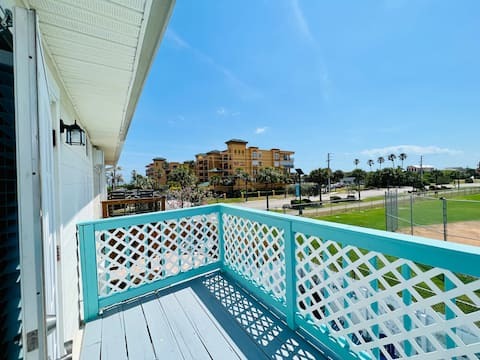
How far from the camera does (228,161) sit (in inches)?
1655

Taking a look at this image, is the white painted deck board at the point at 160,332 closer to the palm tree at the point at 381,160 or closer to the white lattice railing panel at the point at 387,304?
the white lattice railing panel at the point at 387,304

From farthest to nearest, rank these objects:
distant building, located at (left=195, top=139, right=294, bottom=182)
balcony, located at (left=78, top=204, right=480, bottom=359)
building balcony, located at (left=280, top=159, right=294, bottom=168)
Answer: building balcony, located at (left=280, top=159, right=294, bottom=168), distant building, located at (left=195, top=139, right=294, bottom=182), balcony, located at (left=78, top=204, right=480, bottom=359)

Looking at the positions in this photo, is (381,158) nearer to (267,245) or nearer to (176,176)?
(176,176)

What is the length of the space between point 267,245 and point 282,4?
5.86 metres

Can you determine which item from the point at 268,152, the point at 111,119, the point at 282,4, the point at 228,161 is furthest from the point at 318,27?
the point at 268,152

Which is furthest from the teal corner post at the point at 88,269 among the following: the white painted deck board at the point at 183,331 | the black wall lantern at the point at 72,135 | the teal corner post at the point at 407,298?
the teal corner post at the point at 407,298

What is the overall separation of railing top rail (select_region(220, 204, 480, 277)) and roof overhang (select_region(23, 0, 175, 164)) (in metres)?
1.95

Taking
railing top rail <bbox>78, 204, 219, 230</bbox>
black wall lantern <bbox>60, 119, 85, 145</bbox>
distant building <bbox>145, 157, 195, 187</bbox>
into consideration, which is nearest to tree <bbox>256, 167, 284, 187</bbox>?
distant building <bbox>145, 157, 195, 187</bbox>

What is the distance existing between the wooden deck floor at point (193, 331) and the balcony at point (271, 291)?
0.03ft

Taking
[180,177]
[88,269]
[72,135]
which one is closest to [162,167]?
[180,177]

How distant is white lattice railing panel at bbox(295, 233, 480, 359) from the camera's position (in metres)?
1.10

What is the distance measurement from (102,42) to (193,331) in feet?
8.73

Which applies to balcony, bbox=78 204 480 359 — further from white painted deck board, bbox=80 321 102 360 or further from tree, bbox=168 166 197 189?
tree, bbox=168 166 197 189

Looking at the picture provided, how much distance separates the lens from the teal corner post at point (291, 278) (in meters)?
1.97
